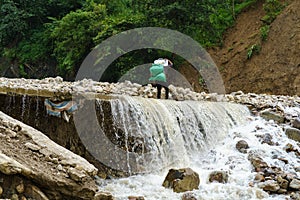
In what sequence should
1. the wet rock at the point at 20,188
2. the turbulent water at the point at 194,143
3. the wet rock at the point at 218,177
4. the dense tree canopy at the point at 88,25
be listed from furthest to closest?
the dense tree canopy at the point at 88,25, the wet rock at the point at 218,177, the turbulent water at the point at 194,143, the wet rock at the point at 20,188

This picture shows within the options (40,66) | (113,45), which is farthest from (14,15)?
(113,45)

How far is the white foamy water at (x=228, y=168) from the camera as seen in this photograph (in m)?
4.19

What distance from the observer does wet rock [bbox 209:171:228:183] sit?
15.1ft

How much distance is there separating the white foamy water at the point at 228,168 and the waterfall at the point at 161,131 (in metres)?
0.12

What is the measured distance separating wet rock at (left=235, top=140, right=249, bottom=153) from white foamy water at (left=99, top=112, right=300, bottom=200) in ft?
0.20

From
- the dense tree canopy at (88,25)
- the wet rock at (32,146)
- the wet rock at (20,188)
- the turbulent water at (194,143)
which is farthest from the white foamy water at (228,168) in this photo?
the dense tree canopy at (88,25)

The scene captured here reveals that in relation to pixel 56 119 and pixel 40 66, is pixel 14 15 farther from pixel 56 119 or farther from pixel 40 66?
pixel 56 119

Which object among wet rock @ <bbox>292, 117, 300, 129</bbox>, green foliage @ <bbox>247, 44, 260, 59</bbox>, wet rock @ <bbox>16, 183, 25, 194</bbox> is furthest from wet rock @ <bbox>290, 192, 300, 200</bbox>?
green foliage @ <bbox>247, 44, 260, 59</bbox>

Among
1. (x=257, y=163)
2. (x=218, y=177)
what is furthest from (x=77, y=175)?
(x=257, y=163)

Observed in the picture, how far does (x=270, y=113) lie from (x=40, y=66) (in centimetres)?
937

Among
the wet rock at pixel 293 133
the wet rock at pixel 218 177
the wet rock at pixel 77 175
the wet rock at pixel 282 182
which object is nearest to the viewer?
the wet rock at pixel 77 175

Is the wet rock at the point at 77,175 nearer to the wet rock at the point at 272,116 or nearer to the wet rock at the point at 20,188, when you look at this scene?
the wet rock at the point at 20,188

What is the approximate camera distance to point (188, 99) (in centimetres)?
706

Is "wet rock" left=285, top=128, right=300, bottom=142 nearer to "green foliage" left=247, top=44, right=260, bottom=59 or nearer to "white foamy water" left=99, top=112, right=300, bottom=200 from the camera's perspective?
"white foamy water" left=99, top=112, right=300, bottom=200
